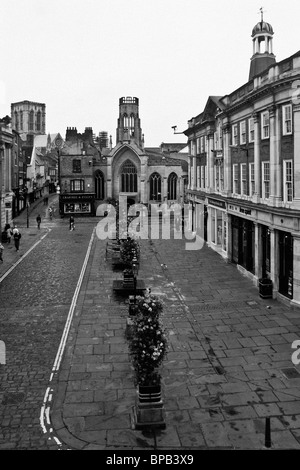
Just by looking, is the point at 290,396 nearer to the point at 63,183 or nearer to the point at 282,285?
the point at 282,285

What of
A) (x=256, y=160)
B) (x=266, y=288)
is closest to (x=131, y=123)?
(x=256, y=160)

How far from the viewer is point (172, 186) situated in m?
76.6

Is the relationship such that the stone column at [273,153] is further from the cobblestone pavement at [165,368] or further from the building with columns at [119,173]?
the building with columns at [119,173]

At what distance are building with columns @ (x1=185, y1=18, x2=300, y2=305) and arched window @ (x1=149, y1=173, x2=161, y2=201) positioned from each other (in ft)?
125

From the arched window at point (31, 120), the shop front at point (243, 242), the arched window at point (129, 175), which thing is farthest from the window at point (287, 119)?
the arched window at point (31, 120)

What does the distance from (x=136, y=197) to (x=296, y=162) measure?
57.0m

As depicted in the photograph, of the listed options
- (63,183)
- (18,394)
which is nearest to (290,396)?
(18,394)

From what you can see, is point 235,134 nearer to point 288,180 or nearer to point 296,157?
point 288,180

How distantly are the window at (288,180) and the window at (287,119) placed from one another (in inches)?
54.1

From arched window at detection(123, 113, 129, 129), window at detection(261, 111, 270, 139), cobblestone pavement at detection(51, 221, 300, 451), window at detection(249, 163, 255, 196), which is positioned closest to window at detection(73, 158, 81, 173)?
arched window at detection(123, 113, 129, 129)

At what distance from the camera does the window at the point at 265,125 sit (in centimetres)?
2331

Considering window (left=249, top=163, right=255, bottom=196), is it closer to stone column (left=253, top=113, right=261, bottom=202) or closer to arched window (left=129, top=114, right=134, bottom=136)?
stone column (left=253, top=113, right=261, bottom=202)

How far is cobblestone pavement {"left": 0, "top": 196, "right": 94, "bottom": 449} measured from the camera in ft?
35.7

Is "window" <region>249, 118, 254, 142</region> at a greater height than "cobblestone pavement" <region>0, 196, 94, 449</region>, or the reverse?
"window" <region>249, 118, 254, 142</region>
